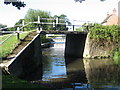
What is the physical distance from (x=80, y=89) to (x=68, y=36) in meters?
16.4

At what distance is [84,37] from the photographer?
78.7 ft

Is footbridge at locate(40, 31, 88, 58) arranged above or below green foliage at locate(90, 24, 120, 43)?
below

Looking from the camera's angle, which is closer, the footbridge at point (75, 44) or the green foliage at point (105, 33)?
the green foliage at point (105, 33)

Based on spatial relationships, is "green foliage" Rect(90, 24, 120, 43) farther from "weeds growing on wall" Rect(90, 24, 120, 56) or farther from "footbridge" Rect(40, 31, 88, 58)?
"footbridge" Rect(40, 31, 88, 58)

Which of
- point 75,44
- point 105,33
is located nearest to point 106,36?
point 105,33

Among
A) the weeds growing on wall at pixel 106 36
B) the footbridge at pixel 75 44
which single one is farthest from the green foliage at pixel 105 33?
the footbridge at pixel 75 44

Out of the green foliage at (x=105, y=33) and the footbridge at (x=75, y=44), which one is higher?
the green foliage at (x=105, y=33)

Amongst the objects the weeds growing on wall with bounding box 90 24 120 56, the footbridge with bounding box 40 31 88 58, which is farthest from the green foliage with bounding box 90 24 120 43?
the footbridge with bounding box 40 31 88 58

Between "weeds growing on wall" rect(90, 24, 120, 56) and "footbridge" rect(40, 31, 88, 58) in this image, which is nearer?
"weeds growing on wall" rect(90, 24, 120, 56)

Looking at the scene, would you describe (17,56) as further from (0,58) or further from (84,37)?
(84,37)

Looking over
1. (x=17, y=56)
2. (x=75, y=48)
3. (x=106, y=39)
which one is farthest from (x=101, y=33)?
(x=17, y=56)

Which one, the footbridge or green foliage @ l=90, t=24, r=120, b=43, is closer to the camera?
green foliage @ l=90, t=24, r=120, b=43

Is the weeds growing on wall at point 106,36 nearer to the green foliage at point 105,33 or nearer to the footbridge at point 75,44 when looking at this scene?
the green foliage at point 105,33

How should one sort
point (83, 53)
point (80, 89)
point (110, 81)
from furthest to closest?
point (83, 53) → point (110, 81) → point (80, 89)
